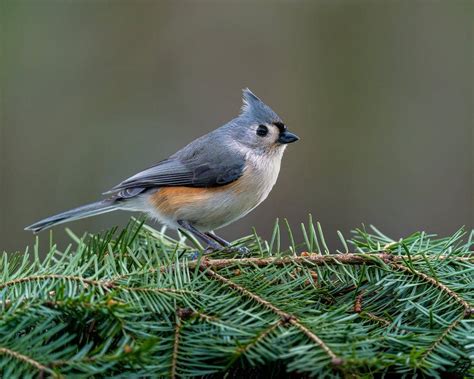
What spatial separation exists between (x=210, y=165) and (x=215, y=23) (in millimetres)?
3264

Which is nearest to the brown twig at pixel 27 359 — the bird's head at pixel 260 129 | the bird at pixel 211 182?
the bird at pixel 211 182

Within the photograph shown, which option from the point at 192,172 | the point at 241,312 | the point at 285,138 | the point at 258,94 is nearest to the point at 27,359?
the point at 241,312

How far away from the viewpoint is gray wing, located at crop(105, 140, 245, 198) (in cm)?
286

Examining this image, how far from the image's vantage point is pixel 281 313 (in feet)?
4.53

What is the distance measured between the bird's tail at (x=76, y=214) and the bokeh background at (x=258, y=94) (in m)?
2.21

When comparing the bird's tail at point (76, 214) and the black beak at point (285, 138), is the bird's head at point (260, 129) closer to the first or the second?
the black beak at point (285, 138)

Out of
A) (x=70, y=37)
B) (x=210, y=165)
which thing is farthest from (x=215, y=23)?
(x=210, y=165)

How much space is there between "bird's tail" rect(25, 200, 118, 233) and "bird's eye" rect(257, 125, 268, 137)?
31.7 inches

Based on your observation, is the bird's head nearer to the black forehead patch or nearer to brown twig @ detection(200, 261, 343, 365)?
the black forehead patch

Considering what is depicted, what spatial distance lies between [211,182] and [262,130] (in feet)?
1.41

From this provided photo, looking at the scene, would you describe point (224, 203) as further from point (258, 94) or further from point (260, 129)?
point (258, 94)

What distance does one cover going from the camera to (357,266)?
1.69 metres

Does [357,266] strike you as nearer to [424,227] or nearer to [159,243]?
[159,243]

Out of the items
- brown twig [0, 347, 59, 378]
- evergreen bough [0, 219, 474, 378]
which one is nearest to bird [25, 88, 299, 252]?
evergreen bough [0, 219, 474, 378]
